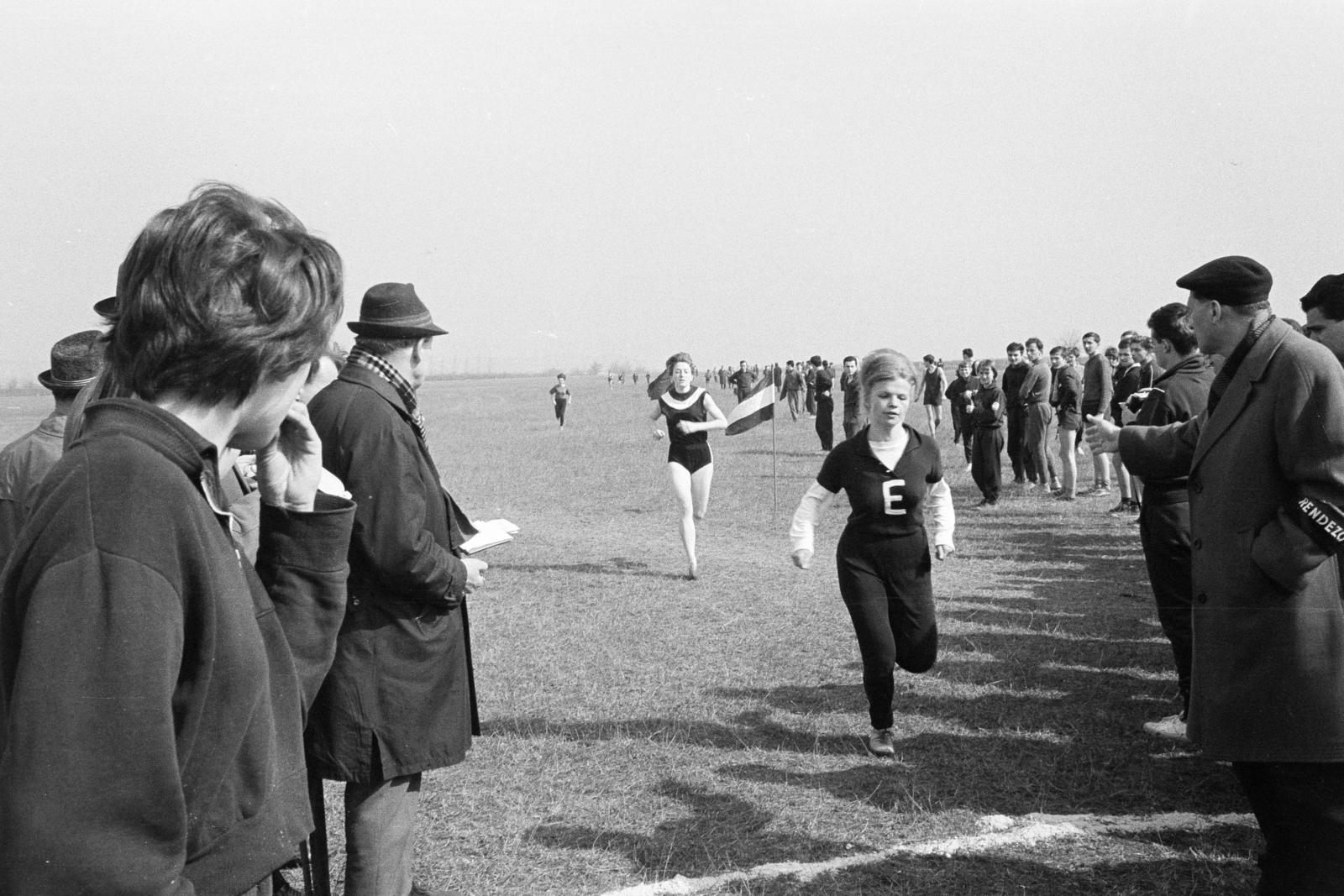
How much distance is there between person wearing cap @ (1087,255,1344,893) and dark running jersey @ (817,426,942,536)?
67.1 inches

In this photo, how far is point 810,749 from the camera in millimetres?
4969

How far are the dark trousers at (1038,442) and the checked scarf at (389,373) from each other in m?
12.8

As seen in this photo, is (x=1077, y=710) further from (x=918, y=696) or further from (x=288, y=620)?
(x=288, y=620)

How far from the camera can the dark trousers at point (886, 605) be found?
4699 mm

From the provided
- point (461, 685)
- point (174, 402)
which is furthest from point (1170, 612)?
point (174, 402)

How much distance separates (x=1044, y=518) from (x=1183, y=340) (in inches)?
306

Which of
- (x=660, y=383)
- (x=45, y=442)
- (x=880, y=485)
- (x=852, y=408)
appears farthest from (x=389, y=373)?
(x=660, y=383)

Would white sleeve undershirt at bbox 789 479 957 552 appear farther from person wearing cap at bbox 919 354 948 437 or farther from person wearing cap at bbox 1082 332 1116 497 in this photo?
person wearing cap at bbox 919 354 948 437

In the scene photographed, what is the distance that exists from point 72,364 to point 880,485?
11.6 feet

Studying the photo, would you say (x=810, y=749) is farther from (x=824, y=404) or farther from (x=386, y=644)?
(x=824, y=404)

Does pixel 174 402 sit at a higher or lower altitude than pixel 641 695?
higher

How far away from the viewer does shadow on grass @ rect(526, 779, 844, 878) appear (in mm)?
3775

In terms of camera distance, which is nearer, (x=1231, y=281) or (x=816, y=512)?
(x=1231, y=281)

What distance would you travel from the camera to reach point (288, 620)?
6.50ft
